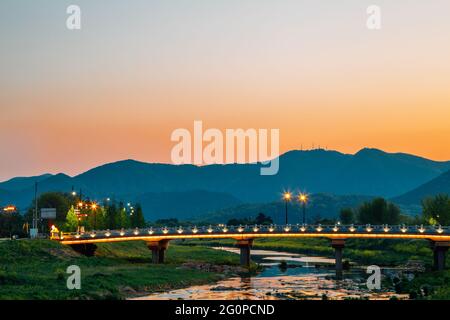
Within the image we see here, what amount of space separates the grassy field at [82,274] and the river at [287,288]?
495 cm

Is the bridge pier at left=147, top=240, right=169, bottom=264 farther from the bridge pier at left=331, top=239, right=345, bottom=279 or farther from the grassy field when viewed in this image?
the bridge pier at left=331, top=239, right=345, bottom=279

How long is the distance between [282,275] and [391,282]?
889 inches

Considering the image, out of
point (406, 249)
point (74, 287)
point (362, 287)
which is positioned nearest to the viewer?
→ point (74, 287)

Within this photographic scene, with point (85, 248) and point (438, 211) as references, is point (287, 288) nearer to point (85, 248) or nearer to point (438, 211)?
point (85, 248)

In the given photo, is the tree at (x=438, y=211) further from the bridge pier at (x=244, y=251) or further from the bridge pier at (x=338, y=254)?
the bridge pier at (x=244, y=251)

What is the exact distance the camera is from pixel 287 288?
106 metres

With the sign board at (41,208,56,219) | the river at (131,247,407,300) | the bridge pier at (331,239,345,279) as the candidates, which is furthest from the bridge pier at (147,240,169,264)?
the sign board at (41,208,56,219)

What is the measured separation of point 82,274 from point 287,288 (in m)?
30.9

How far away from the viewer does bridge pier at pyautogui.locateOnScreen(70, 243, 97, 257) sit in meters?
146
